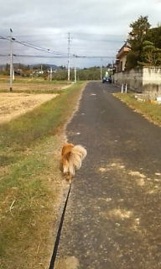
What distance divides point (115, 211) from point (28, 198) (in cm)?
129

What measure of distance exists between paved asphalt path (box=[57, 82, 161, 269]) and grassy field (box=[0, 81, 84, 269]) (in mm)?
227

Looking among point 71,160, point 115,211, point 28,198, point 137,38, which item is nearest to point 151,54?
point 137,38

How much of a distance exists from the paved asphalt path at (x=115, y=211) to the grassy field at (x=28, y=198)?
23cm

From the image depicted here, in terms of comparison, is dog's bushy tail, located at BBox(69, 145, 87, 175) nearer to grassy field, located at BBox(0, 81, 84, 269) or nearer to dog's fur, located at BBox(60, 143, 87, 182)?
dog's fur, located at BBox(60, 143, 87, 182)

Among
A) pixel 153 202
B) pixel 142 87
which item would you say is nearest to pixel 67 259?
pixel 153 202

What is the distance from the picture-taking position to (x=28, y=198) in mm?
5898

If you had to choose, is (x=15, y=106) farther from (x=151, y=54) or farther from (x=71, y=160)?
(x=71, y=160)

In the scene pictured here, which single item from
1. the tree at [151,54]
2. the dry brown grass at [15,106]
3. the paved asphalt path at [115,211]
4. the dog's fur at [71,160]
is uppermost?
the tree at [151,54]

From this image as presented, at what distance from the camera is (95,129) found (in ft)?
44.4

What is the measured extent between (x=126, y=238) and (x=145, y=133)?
8.06 metres

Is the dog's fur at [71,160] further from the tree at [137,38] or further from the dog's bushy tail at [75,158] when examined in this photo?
the tree at [137,38]

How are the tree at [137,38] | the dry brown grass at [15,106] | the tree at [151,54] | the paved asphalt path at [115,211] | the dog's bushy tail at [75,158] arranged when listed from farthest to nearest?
the tree at [137,38] → the tree at [151,54] → the dry brown grass at [15,106] → the dog's bushy tail at [75,158] → the paved asphalt path at [115,211]

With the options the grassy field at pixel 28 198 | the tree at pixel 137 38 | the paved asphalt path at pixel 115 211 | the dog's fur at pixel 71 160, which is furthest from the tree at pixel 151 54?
the dog's fur at pixel 71 160

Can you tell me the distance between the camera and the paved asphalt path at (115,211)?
4191 millimetres
